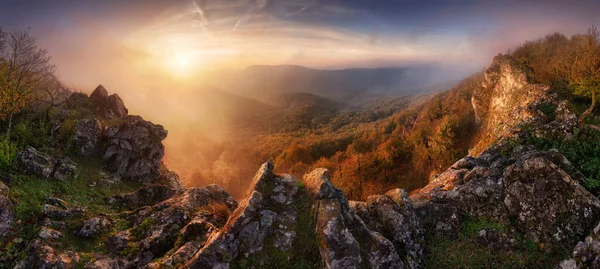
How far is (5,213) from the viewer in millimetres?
13672

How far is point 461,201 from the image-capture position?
50.8 feet

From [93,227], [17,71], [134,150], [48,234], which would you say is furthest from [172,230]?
[17,71]

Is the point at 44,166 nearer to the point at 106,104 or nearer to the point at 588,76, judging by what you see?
the point at 106,104

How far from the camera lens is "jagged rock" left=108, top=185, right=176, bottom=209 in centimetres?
2006

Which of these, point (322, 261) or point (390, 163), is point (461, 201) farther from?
point (390, 163)

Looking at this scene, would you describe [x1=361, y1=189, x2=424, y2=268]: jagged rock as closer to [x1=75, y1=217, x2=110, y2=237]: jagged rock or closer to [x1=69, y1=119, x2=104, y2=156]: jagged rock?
[x1=75, y1=217, x2=110, y2=237]: jagged rock

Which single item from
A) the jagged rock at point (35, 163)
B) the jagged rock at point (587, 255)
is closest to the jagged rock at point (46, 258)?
the jagged rock at point (35, 163)

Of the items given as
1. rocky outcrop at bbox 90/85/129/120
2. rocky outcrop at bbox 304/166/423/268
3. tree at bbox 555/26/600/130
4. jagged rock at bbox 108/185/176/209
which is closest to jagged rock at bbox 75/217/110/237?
jagged rock at bbox 108/185/176/209

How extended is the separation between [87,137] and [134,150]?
12.4ft

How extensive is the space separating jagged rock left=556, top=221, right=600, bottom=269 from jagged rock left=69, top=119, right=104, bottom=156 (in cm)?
3128

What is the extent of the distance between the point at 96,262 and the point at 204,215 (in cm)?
455

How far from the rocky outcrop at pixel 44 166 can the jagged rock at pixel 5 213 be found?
187 inches

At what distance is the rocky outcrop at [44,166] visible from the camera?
18.8 meters

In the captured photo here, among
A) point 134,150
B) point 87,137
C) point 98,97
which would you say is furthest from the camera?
point 98,97
